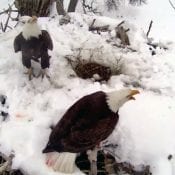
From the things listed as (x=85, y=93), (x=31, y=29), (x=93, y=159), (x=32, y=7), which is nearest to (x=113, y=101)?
(x=93, y=159)

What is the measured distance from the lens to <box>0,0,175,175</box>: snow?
118 inches

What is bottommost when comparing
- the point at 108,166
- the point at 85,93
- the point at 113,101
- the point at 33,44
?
the point at 108,166

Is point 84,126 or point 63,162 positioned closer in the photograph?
point 84,126

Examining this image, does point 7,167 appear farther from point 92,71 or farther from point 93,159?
point 92,71

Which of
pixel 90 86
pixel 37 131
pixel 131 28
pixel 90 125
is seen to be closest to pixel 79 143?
pixel 90 125

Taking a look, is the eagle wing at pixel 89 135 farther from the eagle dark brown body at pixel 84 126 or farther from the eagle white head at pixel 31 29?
the eagle white head at pixel 31 29

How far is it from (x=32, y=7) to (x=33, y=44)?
1.05m

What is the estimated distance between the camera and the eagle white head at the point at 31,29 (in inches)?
128

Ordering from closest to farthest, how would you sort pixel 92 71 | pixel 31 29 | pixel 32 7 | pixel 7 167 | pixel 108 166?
1. pixel 7 167
2. pixel 108 166
3. pixel 31 29
4. pixel 92 71
5. pixel 32 7

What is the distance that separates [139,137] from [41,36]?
1.03 meters

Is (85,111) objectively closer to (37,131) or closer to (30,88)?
(37,131)

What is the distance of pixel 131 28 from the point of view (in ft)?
13.4

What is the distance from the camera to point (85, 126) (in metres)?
2.76

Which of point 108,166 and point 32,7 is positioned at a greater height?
point 32,7
